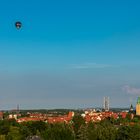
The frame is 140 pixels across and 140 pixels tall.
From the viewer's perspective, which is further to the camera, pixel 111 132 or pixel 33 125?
pixel 33 125

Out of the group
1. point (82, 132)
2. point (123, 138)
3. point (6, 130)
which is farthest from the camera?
point (6, 130)

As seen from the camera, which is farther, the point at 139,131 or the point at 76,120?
the point at 76,120

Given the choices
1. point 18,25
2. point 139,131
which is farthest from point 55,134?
point 18,25

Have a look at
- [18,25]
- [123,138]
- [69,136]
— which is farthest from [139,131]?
[18,25]

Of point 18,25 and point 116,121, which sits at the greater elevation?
point 18,25

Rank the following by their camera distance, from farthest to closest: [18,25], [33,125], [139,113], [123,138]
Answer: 1. [139,113]
2. [33,125]
3. [123,138]
4. [18,25]

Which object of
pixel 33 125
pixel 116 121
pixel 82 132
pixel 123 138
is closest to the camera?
pixel 123 138

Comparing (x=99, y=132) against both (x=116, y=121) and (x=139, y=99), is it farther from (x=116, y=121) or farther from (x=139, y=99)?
(x=139, y=99)

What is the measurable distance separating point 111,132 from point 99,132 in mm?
2639

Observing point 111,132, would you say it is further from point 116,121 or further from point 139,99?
point 139,99

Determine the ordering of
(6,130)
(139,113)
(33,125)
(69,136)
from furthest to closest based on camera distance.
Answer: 1. (139,113)
2. (33,125)
3. (6,130)
4. (69,136)

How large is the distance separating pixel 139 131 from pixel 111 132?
232 inches

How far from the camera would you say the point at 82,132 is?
90688mm

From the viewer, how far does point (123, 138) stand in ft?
262
